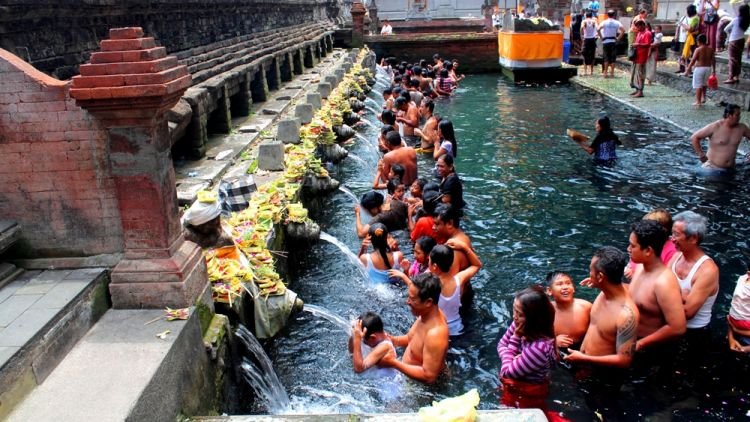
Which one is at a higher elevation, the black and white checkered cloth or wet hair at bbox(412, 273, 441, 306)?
the black and white checkered cloth

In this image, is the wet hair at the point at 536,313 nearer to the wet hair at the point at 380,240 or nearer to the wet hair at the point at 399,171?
the wet hair at the point at 380,240

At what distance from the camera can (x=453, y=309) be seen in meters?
6.20

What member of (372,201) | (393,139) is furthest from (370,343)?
(393,139)

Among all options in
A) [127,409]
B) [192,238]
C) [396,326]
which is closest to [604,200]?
[396,326]

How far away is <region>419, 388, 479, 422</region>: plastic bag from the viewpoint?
3.47 m

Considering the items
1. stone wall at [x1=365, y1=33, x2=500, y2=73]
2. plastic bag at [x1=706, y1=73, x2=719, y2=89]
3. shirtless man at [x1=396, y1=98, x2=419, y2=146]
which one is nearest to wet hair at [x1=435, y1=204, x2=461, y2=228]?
shirtless man at [x1=396, y1=98, x2=419, y2=146]

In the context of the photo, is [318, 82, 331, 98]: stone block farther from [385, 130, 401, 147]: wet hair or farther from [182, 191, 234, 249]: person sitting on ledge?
[182, 191, 234, 249]: person sitting on ledge

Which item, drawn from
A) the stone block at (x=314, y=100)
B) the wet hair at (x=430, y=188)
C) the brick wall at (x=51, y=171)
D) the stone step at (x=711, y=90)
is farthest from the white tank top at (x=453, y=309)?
the stone step at (x=711, y=90)

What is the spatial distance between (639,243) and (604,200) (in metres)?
5.50

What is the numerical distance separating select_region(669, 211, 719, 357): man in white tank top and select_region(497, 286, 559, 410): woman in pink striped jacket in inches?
64.3

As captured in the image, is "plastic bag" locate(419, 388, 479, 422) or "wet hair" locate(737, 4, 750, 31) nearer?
"plastic bag" locate(419, 388, 479, 422)

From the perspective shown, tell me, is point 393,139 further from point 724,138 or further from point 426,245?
point 724,138

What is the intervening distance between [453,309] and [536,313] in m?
1.75

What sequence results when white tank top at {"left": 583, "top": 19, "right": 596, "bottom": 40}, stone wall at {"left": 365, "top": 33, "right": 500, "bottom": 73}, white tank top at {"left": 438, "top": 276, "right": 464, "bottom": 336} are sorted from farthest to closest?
stone wall at {"left": 365, "top": 33, "right": 500, "bottom": 73}
white tank top at {"left": 583, "top": 19, "right": 596, "bottom": 40}
white tank top at {"left": 438, "top": 276, "right": 464, "bottom": 336}
